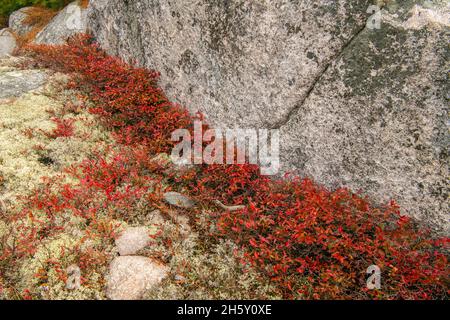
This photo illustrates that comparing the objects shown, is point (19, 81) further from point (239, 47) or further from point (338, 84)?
point (338, 84)

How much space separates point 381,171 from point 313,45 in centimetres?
265

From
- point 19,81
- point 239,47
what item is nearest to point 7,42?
point 19,81

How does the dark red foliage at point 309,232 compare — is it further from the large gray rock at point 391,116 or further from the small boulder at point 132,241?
the small boulder at point 132,241

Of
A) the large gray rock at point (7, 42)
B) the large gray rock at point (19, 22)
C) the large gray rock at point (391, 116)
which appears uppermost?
the large gray rock at point (19, 22)

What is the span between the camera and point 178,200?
7016mm

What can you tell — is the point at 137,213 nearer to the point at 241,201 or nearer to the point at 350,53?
the point at 241,201

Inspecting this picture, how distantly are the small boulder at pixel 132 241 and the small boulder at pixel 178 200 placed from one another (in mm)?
787

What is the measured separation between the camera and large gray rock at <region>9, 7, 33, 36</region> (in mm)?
16938

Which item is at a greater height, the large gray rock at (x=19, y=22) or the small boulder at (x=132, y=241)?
the large gray rock at (x=19, y=22)

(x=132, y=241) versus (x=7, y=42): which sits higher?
(x=7, y=42)

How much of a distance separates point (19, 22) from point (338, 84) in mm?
17062

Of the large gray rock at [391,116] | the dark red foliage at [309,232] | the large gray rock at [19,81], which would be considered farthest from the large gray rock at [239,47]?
the large gray rock at [19,81]

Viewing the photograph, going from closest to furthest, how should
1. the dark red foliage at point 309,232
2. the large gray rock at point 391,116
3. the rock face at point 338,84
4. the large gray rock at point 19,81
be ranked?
the dark red foliage at point 309,232 → the large gray rock at point 391,116 → the rock face at point 338,84 → the large gray rock at point 19,81

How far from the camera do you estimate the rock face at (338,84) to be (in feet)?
19.1
